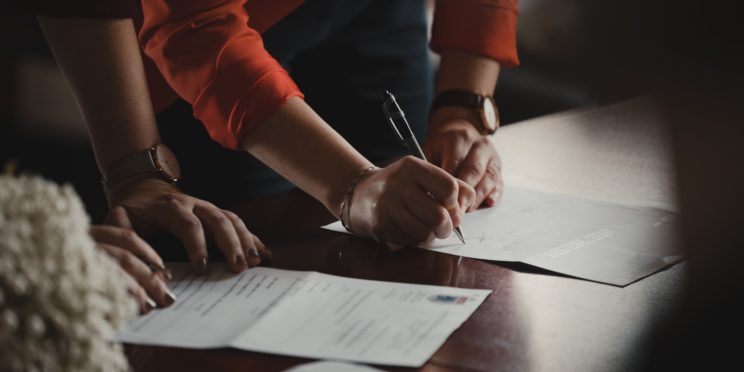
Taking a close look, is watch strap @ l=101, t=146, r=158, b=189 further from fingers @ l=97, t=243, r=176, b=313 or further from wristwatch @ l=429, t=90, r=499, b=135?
wristwatch @ l=429, t=90, r=499, b=135

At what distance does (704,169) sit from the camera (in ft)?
1.20

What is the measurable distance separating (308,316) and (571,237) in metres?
0.39

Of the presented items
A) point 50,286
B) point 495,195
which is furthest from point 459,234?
point 50,286

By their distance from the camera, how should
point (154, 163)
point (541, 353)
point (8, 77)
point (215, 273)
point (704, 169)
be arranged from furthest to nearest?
1. point (8, 77)
2. point (154, 163)
3. point (215, 273)
4. point (541, 353)
5. point (704, 169)

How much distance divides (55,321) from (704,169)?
350 mm

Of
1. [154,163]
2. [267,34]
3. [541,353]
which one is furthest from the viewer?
[267,34]

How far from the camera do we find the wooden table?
714mm

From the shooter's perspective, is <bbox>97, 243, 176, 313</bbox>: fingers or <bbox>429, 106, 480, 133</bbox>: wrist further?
<bbox>429, 106, 480, 133</bbox>: wrist

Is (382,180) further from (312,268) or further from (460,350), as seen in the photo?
(460,350)

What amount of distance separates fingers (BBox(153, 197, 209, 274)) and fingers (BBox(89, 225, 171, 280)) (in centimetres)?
6

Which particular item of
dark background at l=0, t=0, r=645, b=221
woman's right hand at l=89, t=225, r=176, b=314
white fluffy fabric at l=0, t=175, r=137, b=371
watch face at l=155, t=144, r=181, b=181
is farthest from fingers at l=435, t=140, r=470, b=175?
dark background at l=0, t=0, r=645, b=221

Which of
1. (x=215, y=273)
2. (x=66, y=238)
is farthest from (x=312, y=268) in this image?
(x=66, y=238)

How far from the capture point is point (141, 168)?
1.08 metres

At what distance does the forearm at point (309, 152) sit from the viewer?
41.9 inches
